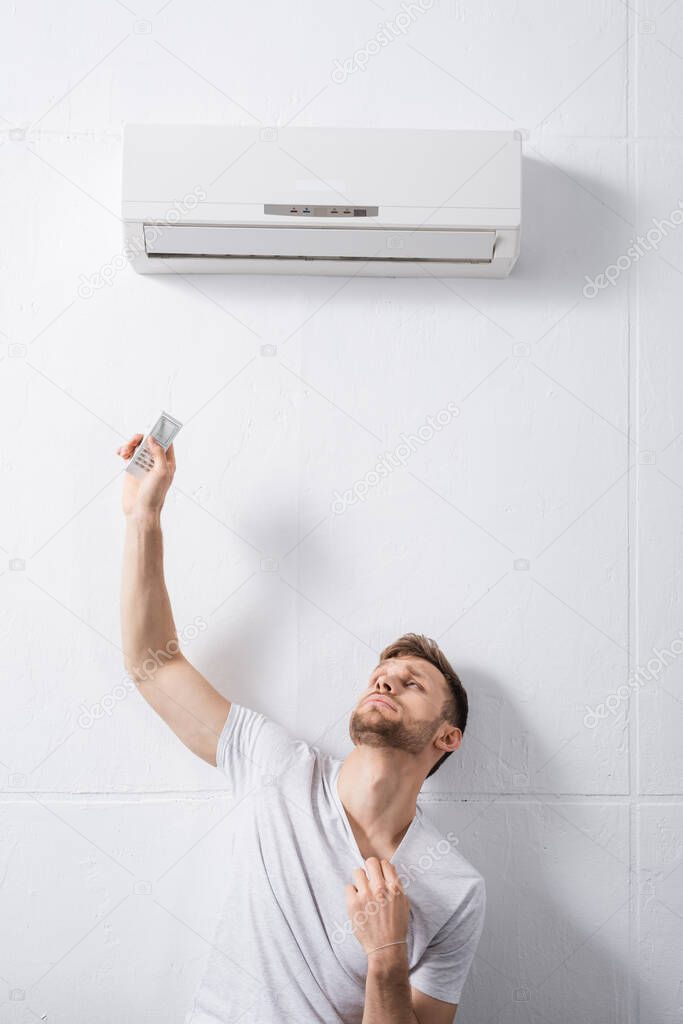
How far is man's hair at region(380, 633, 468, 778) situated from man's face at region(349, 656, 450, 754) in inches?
0.6

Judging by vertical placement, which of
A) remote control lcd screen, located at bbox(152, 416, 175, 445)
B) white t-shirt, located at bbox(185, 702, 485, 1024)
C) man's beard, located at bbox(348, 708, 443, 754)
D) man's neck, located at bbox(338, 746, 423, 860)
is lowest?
white t-shirt, located at bbox(185, 702, 485, 1024)

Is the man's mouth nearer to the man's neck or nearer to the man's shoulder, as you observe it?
the man's neck

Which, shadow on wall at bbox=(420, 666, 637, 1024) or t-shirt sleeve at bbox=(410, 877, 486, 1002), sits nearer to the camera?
t-shirt sleeve at bbox=(410, 877, 486, 1002)

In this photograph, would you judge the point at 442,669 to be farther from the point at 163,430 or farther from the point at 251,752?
the point at 163,430

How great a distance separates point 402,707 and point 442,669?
13 cm

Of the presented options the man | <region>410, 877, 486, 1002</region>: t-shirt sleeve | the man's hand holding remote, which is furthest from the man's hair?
the man's hand holding remote

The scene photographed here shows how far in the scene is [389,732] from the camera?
1.67m

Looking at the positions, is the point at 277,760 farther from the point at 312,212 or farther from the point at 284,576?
the point at 312,212

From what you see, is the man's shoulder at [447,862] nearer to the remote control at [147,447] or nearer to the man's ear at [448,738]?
the man's ear at [448,738]

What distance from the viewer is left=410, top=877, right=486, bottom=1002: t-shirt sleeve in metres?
1.65

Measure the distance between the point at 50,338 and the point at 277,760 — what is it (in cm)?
102

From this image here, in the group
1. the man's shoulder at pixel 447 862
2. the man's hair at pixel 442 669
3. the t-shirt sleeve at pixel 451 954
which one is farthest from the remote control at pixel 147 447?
the t-shirt sleeve at pixel 451 954

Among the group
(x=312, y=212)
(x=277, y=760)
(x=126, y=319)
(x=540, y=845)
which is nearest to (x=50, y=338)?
(x=126, y=319)

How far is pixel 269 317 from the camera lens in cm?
191
